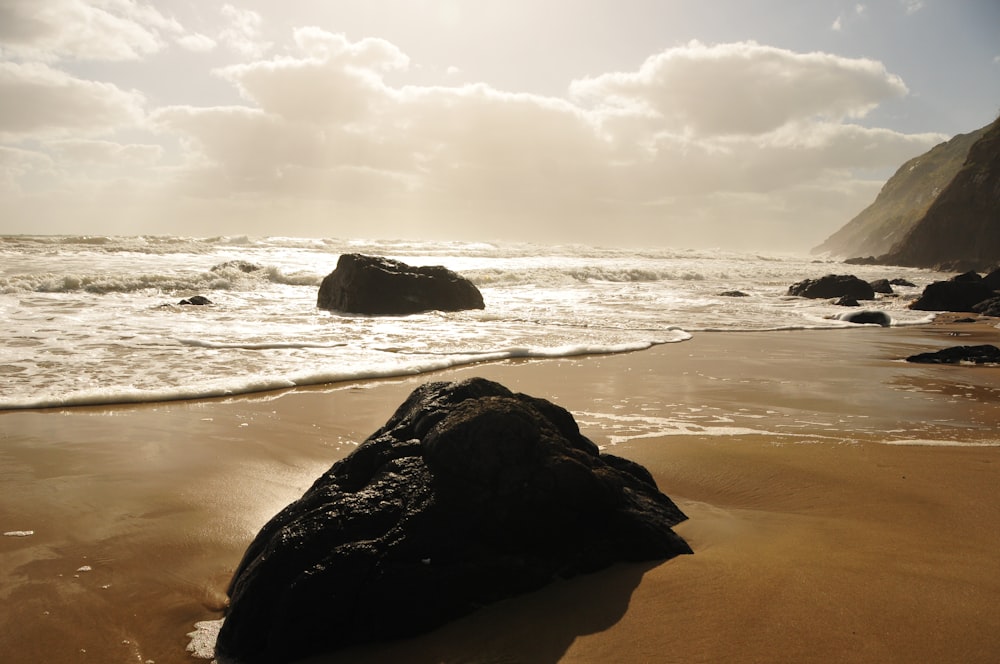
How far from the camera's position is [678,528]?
9.48 feet

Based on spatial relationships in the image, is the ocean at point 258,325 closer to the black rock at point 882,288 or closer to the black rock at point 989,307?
the black rock at point 882,288

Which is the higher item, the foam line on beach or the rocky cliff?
the rocky cliff

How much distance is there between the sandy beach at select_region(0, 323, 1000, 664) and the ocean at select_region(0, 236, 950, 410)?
102 centimetres

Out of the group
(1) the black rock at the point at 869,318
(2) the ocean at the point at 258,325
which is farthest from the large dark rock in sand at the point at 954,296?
(1) the black rock at the point at 869,318

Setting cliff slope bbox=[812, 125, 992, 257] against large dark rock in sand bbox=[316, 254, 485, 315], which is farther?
cliff slope bbox=[812, 125, 992, 257]

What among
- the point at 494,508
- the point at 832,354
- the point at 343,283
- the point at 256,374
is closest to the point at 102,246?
the point at 343,283

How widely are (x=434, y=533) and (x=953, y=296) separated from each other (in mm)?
19103

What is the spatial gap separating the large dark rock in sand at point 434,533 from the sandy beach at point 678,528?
0.33ft

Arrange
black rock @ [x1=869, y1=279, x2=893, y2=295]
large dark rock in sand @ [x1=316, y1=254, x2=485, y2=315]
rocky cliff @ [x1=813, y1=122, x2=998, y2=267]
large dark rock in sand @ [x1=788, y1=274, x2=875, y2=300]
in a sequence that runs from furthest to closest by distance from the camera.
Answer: rocky cliff @ [x1=813, y1=122, x2=998, y2=267] → black rock @ [x1=869, y1=279, x2=893, y2=295] → large dark rock in sand @ [x1=788, y1=274, x2=875, y2=300] → large dark rock in sand @ [x1=316, y1=254, x2=485, y2=315]

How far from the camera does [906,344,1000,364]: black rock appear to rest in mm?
8070

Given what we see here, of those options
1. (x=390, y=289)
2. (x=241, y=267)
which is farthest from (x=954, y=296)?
(x=241, y=267)

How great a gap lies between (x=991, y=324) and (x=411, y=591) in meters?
16.0

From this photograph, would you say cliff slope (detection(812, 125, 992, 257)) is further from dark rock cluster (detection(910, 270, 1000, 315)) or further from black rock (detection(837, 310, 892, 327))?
black rock (detection(837, 310, 892, 327))

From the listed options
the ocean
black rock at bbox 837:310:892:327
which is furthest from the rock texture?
black rock at bbox 837:310:892:327
